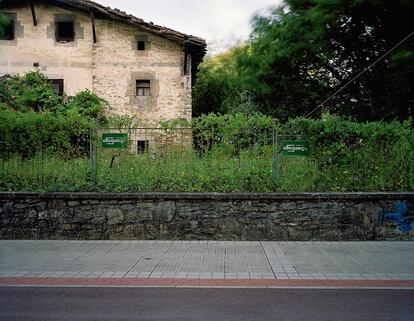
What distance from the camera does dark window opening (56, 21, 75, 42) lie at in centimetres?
2309

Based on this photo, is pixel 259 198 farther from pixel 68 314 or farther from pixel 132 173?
pixel 68 314

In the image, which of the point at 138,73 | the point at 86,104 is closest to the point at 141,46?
the point at 138,73

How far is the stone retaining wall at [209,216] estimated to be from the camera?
9984 mm

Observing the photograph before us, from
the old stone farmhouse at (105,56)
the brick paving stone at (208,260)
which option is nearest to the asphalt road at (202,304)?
the brick paving stone at (208,260)

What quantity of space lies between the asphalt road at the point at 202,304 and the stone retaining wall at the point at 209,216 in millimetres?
3657

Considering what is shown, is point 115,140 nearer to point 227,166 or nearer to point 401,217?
point 227,166

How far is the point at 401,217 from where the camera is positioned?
394 inches

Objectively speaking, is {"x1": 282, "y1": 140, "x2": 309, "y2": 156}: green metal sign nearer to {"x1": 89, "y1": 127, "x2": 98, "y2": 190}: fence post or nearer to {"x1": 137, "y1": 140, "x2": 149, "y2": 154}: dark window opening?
{"x1": 137, "y1": 140, "x2": 149, "y2": 154}: dark window opening

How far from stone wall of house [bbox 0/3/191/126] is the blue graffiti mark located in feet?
48.5

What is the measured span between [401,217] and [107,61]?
58.3ft

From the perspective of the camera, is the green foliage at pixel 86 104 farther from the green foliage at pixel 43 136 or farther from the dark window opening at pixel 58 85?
the green foliage at pixel 43 136

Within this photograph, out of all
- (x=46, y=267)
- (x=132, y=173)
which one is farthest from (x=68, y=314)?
(x=132, y=173)

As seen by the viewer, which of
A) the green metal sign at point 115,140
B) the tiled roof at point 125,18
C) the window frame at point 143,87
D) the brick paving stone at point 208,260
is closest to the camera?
the brick paving stone at point 208,260

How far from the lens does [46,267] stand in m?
7.55
